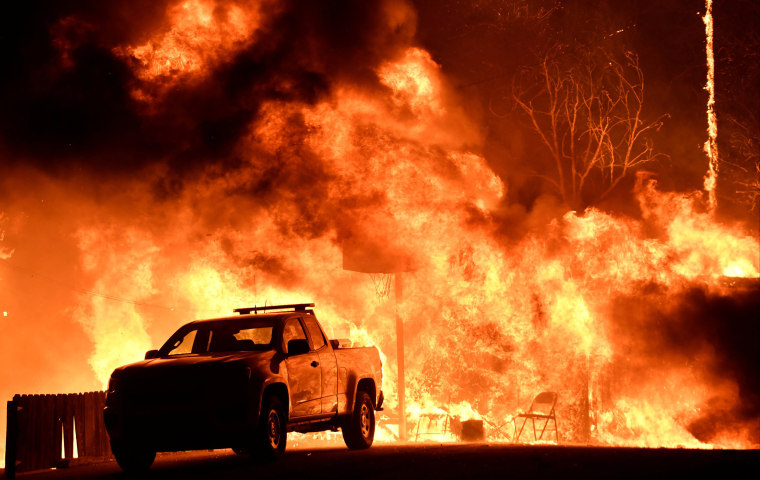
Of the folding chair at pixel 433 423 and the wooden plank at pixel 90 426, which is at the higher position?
the wooden plank at pixel 90 426

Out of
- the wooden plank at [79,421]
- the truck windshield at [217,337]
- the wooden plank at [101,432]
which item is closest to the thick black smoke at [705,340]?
the truck windshield at [217,337]

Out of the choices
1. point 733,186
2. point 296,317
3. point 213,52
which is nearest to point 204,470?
point 296,317

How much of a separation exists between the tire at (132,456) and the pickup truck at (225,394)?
0.01 m

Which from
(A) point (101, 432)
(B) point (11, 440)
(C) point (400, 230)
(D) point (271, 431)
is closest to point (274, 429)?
(D) point (271, 431)

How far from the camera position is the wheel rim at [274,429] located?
10990mm

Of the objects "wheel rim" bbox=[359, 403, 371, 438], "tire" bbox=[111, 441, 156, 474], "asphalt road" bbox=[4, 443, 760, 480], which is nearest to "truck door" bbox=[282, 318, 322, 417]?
"asphalt road" bbox=[4, 443, 760, 480]

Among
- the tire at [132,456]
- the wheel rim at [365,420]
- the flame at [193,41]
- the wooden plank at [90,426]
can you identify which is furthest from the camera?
the flame at [193,41]

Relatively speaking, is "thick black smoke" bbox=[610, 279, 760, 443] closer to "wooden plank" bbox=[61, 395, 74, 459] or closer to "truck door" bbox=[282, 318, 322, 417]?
"truck door" bbox=[282, 318, 322, 417]

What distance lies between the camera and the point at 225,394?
1051 cm

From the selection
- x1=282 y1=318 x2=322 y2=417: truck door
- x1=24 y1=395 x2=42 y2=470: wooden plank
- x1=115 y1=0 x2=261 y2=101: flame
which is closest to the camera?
x1=282 y1=318 x2=322 y2=417: truck door

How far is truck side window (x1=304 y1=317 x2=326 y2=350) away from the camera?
12.6 m

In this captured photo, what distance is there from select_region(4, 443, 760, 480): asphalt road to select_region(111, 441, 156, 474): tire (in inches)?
5.9

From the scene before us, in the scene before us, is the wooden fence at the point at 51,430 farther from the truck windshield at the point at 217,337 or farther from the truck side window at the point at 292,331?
the truck side window at the point at 292,331

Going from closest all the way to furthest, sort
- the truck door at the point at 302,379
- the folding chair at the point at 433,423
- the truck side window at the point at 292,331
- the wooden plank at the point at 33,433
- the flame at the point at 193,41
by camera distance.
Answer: the truck door at the point at 302,379, the truck side window at the point at 292,331, the wooden plank at the point at 33,433, the folding chair at the point at 433,423, the flame at the point at 193,41
